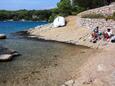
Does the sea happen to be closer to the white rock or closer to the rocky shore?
the rocky shore

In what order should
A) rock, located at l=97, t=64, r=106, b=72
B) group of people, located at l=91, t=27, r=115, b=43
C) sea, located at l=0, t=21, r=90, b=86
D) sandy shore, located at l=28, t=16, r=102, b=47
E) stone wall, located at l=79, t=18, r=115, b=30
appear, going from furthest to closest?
1. stone wall, located at l=79, t=18, r=115, b=30
2. sandy shore, located at l=28, t=16, r=102, b=47
3. group of people, located at l=91, t=27, r=115, b=43
4. rock, located at l=97, t=64, r=106, b=72
5. sea, located at l=0, t=21, r=90, b=86

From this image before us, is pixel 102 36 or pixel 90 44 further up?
pixel 102 36

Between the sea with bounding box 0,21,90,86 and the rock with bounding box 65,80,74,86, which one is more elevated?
the rock with bounding box 65,80,74,86

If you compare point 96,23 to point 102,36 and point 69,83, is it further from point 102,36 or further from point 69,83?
point 69,83

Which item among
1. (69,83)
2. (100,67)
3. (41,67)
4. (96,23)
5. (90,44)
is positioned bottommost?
(90,44)

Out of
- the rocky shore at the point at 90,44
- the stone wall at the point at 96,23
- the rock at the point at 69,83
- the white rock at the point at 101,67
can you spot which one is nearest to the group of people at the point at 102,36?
the rocky shore at the point at 90,44

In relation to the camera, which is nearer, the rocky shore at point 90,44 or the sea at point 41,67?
the rocky shore at point 90,44

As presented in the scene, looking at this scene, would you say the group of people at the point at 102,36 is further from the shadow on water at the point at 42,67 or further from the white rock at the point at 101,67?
the white rock at the point at 101,67

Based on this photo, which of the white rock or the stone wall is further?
the stone wall

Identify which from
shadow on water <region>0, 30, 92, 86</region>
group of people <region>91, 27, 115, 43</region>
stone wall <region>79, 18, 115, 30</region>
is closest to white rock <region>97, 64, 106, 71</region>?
shadow on water <region>0, 30, 92, 86</region>

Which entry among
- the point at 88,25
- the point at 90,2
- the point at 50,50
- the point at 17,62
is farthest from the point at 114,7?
the point at 17,62

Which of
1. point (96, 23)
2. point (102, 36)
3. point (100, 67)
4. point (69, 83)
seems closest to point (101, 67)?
point (100, 67)

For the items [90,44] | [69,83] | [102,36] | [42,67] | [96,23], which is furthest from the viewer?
[96,23]

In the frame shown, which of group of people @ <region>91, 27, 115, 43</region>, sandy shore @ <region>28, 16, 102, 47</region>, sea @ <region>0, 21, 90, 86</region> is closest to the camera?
sea @ <region>0, 21, 90, 86</region>
